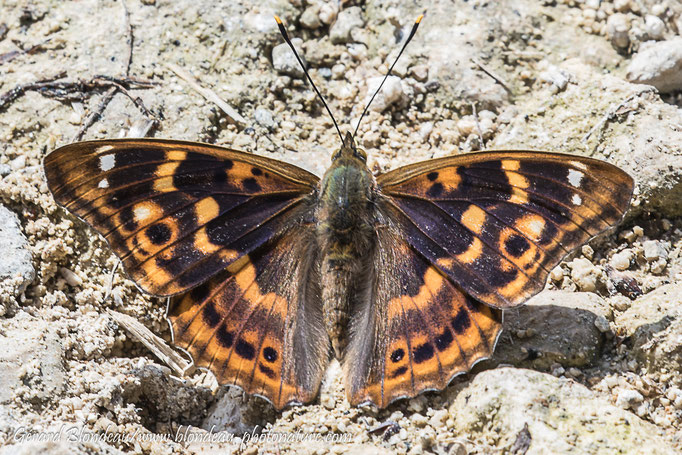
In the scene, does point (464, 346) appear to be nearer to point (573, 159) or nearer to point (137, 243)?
point (573, 159)

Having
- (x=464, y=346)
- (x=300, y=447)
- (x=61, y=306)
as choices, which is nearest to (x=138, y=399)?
(x=61, y=306)

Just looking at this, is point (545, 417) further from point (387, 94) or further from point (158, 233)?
point (387, 94)

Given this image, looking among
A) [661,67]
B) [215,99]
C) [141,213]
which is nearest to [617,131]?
[661,67]

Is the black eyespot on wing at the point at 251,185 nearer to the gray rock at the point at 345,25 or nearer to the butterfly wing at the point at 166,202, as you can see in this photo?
the butterfly wing at the point at 166,202

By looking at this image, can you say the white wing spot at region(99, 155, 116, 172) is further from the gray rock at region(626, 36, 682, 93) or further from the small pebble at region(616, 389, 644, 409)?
the gray rock at region(626, 36, 682, 93)

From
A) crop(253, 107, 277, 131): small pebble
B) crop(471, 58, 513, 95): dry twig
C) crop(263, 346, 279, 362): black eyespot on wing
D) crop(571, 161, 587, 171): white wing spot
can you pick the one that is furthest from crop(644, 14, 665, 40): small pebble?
crop(263, 346, 279, 362): black eyespot on wing
